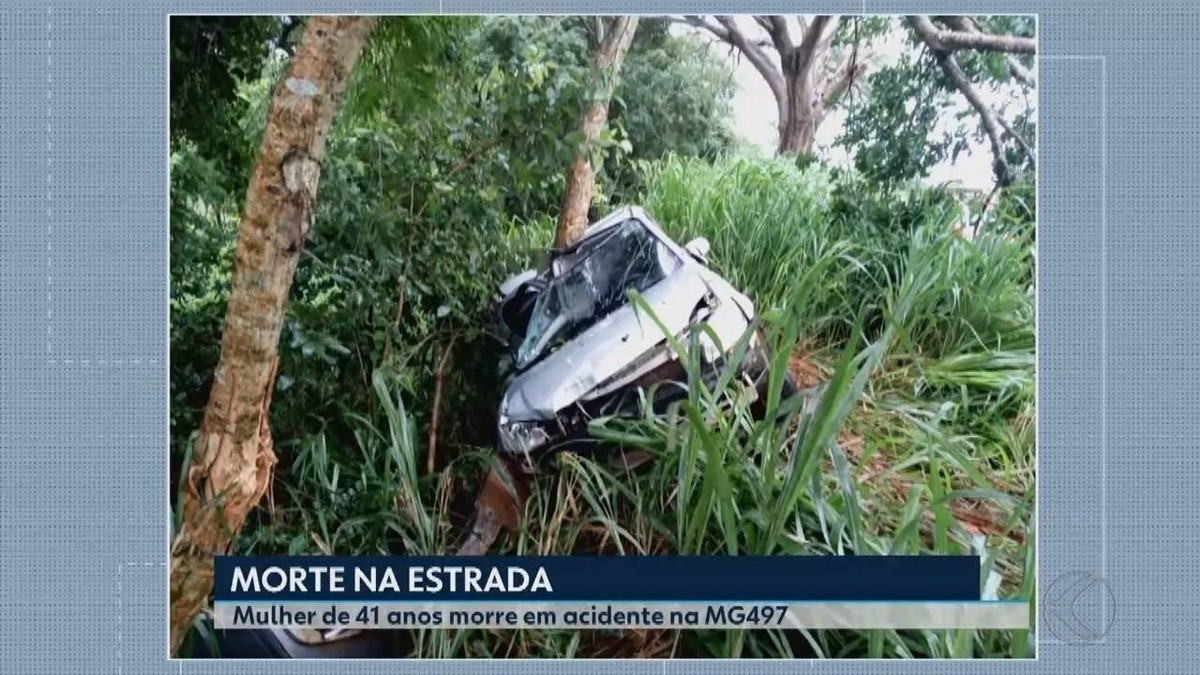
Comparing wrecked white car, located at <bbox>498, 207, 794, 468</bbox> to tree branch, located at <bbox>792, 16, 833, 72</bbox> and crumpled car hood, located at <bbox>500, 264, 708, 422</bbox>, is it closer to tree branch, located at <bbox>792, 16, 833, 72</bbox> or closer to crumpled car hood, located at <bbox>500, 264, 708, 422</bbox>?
crumpled car hood, located at <bbox>500, 264, 708, 422</bbox>

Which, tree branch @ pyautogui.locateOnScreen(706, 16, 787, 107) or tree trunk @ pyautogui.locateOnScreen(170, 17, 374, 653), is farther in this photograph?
tree branch @ pyautogui.locateOnScreen(706, 16, 787, 107)

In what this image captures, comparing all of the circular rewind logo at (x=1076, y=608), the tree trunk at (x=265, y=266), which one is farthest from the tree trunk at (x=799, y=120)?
the circular rewind logo at (x=1076, y=608)

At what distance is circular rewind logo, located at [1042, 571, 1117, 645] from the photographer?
241cm

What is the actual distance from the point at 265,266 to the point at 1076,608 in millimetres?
1845

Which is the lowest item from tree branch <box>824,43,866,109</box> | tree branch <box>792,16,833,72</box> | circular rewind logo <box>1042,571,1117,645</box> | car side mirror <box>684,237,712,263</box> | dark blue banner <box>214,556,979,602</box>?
circular rewind logo <box>1042,571,1117,645</box>

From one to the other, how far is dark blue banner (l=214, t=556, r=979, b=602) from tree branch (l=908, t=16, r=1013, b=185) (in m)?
0.82

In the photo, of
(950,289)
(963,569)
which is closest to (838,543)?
(963,569)

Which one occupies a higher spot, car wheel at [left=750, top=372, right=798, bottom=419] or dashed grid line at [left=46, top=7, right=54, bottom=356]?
dashed grid line at [left=46, top=7, right=54, bottom=356]

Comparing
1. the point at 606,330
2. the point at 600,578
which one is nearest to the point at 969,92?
the point at 606,330

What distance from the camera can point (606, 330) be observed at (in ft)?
7.77

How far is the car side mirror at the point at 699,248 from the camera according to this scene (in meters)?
2.40

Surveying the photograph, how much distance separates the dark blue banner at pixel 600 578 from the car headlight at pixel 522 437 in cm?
23

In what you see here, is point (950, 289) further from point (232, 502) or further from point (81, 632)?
point (81, 632)

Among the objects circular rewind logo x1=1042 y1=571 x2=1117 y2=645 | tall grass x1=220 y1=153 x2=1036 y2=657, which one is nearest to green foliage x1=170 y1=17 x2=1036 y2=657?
tall grass x1=220 y1=153 x2=1036 y2=657
